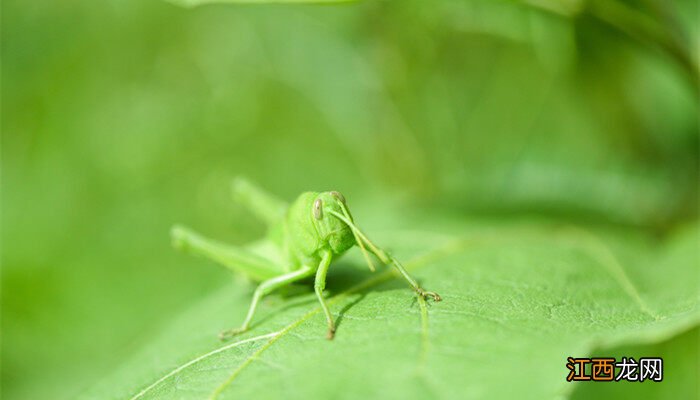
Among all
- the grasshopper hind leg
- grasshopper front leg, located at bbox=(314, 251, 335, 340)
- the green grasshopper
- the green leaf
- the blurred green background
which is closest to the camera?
the green leaf

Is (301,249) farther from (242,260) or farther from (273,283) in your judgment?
(242,260)

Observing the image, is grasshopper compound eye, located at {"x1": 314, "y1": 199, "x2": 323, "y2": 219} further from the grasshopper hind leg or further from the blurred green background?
the blurred green background

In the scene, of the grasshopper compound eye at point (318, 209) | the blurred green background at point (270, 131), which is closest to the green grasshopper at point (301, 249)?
the grasshopper compound eye at point (318, 209)

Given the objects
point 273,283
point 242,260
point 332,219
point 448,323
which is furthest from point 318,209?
point 448,323

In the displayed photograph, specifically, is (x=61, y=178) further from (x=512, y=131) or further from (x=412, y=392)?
(x=412, y=392)

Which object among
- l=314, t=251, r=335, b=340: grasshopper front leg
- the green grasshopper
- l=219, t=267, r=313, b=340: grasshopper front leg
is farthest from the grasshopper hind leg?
l=314, t=251, r=335, b=340: grasshopper front leg

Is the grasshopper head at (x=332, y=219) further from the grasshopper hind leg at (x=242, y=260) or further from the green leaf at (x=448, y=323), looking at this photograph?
the grasshopper hind leg at (x=242, y=260)
